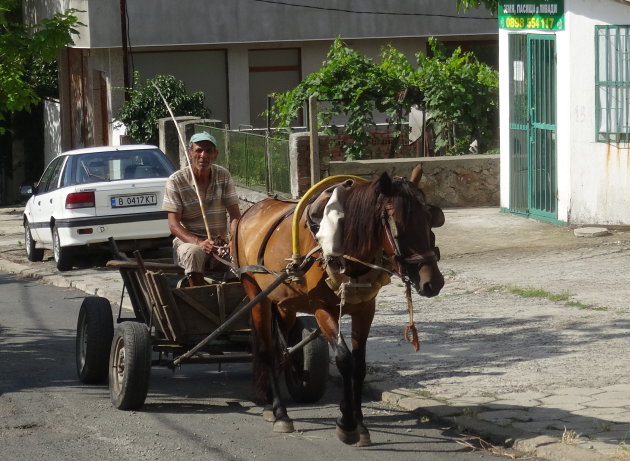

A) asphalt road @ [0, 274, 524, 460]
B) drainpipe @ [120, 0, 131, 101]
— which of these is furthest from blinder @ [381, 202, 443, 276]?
drainpipe @ [120, 0, 131, 101]

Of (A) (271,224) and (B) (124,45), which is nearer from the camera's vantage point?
(A) (271,224)

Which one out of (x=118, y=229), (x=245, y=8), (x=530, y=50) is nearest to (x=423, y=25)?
(x=245, y=8)

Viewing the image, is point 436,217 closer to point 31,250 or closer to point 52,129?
point 31,250

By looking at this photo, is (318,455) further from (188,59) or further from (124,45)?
(188,59)

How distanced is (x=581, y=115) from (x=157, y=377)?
26.4 feet

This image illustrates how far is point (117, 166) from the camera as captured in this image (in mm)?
16531

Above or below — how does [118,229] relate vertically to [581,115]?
below

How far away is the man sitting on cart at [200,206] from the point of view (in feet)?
28.6

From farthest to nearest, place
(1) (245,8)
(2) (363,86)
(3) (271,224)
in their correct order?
(1) (245,8), (2) (363,86), (3) (271,224)

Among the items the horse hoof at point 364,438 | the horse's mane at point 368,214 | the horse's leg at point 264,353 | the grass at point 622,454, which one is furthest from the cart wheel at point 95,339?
the grass at point 622,454

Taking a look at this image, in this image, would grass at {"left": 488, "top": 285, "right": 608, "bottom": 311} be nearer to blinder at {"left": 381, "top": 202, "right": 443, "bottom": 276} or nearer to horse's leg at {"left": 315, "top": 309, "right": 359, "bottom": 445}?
horse's leg at {"left": 315, "top": 309, "right": 359, "bottom": 445}

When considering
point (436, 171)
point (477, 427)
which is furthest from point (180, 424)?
point (436, 171)

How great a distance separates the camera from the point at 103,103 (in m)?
30.2

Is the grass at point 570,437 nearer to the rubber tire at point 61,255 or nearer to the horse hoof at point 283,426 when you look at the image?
the horse hoof at point 283,426
